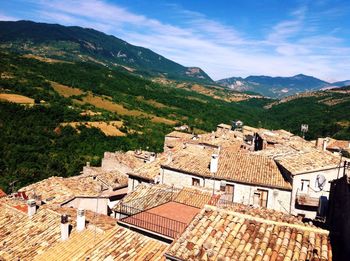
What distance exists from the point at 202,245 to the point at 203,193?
1042 cm

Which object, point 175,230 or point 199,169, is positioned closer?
point 175,230

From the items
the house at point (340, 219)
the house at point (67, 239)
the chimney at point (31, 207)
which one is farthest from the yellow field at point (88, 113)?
the house at point (340, 219)

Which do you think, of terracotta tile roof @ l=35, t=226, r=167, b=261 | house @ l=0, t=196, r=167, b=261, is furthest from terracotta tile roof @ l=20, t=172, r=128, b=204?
terracotta tile roof @ l=35, t=226, r=167, b=261

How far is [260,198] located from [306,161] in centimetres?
455

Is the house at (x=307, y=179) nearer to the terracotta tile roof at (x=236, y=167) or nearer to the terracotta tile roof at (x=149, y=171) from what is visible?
the terracotta tile roof at (x=236, y=167)

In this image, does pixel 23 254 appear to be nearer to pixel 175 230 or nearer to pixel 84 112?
pixel 175 230

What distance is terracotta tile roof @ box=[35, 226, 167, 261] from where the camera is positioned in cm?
1529

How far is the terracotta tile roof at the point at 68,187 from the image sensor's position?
1152 inches

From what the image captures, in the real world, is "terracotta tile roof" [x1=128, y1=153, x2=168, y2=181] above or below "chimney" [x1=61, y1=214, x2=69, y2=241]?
above

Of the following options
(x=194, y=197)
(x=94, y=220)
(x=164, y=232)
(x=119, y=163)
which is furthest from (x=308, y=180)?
(x=119, y=163)

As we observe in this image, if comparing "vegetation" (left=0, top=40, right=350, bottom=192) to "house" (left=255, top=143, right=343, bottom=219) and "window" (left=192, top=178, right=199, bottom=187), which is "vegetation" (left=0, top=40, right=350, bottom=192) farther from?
"house" (left=255, top=143, right=343, bottom=219)

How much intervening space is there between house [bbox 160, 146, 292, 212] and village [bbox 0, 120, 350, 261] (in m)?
0.07

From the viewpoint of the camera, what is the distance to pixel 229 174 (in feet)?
82.7

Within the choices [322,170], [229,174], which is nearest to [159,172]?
[229,174]
